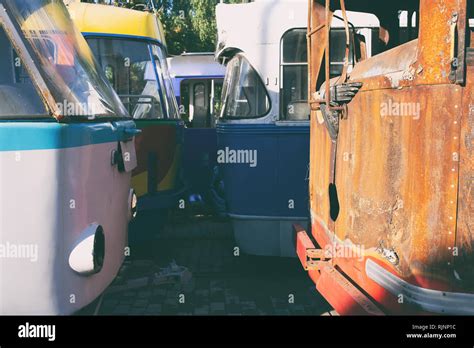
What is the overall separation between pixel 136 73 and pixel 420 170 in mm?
4854

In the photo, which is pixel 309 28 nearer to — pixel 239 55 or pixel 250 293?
pixel 239 55

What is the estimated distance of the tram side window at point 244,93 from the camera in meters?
5.73

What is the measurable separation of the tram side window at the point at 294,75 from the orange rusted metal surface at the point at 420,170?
2394mm

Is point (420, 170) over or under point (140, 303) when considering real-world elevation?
over

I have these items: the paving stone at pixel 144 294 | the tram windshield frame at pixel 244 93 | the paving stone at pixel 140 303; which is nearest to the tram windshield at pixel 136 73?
the tram windshield frame at pixel 244 93

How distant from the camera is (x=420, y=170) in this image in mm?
2512

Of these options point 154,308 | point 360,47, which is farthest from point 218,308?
point 360,47

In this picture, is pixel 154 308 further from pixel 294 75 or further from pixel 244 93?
pixel 294 75

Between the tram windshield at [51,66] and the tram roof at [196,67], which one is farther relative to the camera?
the tram roof at [196,67]

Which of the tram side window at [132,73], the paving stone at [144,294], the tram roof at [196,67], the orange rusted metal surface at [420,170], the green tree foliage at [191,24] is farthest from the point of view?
the green tree foliage at [191,24]

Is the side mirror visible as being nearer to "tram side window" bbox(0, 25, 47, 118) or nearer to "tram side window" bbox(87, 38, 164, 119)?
"tram side window" bbox(87, 38, 164, 119)

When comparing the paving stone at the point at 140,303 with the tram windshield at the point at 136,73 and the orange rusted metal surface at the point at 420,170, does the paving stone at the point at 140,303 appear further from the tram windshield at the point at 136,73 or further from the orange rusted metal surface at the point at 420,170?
the orange rusted metal surface at the point at 420,170

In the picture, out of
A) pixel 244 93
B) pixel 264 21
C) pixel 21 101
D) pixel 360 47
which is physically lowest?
pixel 21 101

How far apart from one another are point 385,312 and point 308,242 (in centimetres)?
147
